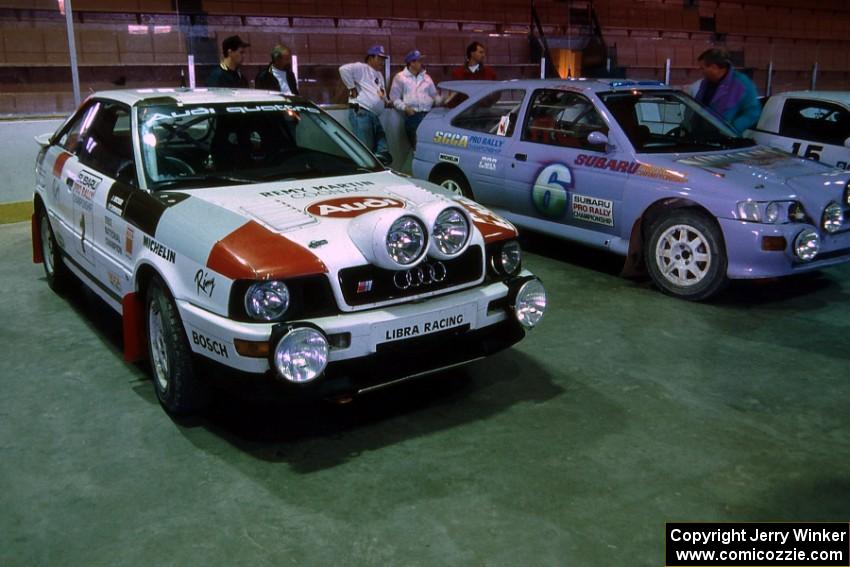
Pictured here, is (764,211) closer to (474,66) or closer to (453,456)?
(453,456)

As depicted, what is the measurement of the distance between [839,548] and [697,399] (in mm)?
1186

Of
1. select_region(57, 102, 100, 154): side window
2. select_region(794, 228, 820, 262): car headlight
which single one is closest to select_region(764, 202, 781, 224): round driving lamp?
select_region(794, 228, 820, 262): car headlight

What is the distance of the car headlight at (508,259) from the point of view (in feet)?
12.4

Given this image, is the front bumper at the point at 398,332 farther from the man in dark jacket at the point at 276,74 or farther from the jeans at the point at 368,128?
the jeans at the point at 368,128

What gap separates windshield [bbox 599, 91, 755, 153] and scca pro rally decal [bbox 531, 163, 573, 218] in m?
0.56

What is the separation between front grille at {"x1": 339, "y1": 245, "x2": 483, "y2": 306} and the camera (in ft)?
10.8

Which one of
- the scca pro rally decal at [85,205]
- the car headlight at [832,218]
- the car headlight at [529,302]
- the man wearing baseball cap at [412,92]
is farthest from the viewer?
the man wearing baseball cap at [412,92]

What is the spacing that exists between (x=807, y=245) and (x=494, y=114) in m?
2.78

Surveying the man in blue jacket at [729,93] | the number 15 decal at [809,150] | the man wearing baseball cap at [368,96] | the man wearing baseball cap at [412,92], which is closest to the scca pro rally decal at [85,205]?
the man wearing baseball cap at [368,96]

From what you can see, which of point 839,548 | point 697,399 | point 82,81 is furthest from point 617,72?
point 839,548

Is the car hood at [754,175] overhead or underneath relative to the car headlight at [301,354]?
overhead

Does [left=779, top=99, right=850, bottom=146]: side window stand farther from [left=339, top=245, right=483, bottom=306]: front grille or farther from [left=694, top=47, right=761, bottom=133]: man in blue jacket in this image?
[left=339, top=245, right=483, bottom=306]: front grille

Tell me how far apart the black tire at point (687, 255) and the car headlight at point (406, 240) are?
2.67 metres

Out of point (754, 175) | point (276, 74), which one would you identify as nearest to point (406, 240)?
point (754, 175)
